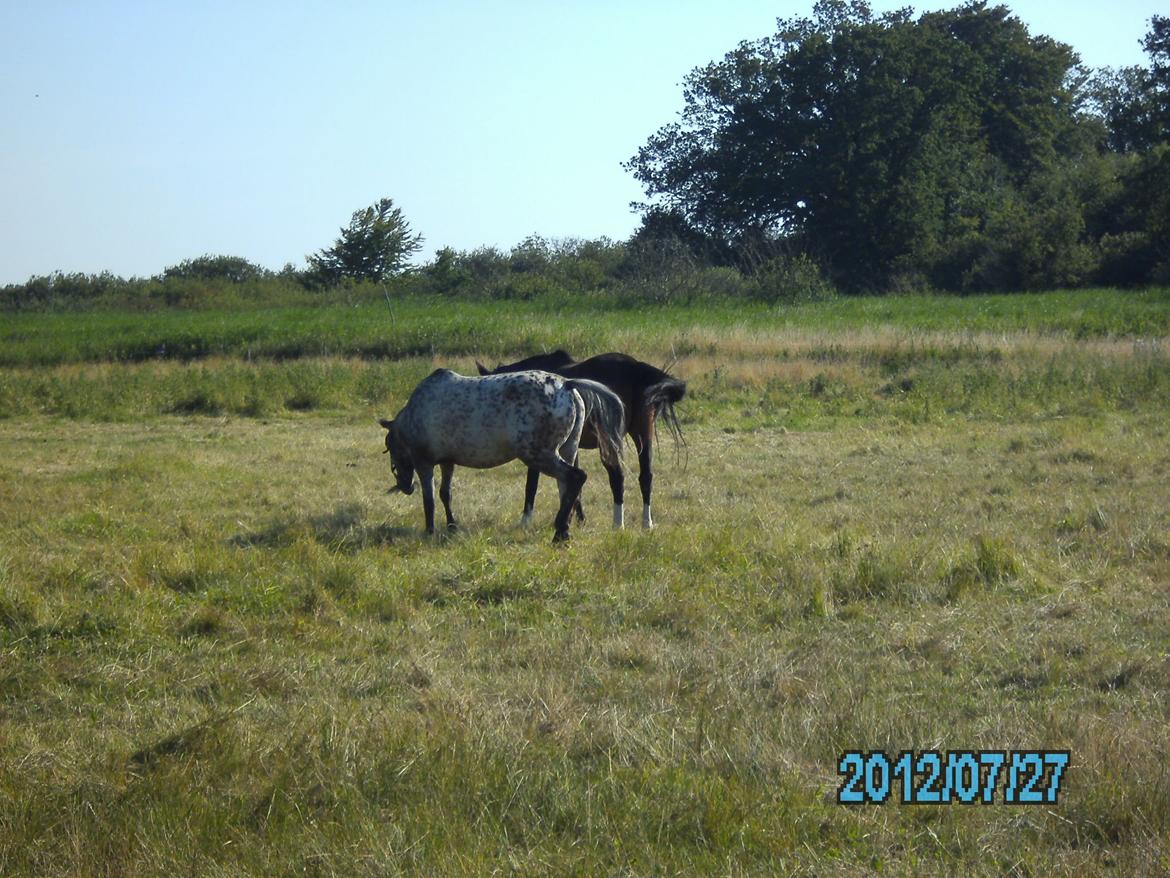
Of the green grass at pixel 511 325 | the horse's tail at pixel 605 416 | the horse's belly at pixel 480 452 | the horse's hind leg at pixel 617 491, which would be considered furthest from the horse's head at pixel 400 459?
the green grass at pixel 511 325

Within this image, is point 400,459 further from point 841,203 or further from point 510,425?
point 841,203

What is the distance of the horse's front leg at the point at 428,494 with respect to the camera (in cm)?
987

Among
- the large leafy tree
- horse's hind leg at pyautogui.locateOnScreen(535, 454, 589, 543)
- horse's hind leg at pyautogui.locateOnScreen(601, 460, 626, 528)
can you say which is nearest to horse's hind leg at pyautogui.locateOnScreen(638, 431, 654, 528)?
horse's hind leg at pyautogui.locateOnScreen(601, 460, 626, 528)

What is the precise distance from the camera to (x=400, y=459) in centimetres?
1062

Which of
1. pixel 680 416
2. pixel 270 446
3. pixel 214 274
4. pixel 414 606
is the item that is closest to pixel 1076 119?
pixel 214 274

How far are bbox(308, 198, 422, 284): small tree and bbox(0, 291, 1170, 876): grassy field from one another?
3816 cm

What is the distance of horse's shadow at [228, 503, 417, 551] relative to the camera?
917cm

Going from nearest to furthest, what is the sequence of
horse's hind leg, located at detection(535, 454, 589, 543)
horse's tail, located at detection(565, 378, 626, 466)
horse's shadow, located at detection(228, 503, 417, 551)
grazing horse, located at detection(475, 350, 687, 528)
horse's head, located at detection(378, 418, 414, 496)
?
1. horse's shadow, located at detection(228, 503, 417, 551)
2. horse's hind leg, located at detection(535, 454, 589, 543)
3. horse's tail, located at detection(565, 378, 626, 466)
4. horse's head, located at detection(378, 418, 414, 496)
5. grazing horse, located at detection(475, 350, 687, 528)

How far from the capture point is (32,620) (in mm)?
6883

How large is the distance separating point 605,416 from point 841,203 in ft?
Answer: 142

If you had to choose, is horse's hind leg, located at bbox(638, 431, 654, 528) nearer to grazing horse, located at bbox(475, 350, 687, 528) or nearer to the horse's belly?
grazing horse, located at bbox(475, 350, 687, 528)

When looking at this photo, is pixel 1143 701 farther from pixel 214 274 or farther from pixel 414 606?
pixel 214 274

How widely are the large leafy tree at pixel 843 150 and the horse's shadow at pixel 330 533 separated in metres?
42.7
